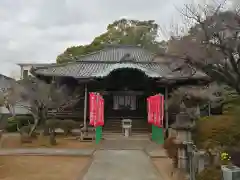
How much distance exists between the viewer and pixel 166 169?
11812mm

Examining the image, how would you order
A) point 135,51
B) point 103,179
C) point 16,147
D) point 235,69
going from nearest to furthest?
point 103,179
point 235,69
point 16,147
point 135,51

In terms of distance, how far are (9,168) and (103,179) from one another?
3.71 m

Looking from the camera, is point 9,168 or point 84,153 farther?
point 84,153

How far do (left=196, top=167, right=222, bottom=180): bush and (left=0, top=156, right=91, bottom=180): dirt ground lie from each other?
12.6 feet

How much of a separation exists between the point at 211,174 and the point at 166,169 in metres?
3.97

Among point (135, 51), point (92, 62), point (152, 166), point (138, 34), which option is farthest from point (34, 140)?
point (138, 34)

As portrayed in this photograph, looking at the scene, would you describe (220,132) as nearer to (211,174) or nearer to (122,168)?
(211,174)

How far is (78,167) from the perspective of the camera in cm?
1205

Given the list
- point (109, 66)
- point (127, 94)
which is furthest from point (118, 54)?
point (127, 94)

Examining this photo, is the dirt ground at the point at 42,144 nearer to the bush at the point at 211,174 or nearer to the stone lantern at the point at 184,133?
the stone lantern at the point at 184,133

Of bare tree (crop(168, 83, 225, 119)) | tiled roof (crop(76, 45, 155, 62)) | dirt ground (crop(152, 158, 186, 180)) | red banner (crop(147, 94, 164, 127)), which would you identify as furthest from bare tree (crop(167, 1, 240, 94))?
tiled roof (crop(76, 45, 155, 62))

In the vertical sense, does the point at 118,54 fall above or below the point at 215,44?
above

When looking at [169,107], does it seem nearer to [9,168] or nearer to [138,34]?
[9,168]

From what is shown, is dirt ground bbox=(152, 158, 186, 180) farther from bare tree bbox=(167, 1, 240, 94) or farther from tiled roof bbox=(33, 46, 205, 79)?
tiled roof bbox=(33, 46, 205, 79)
